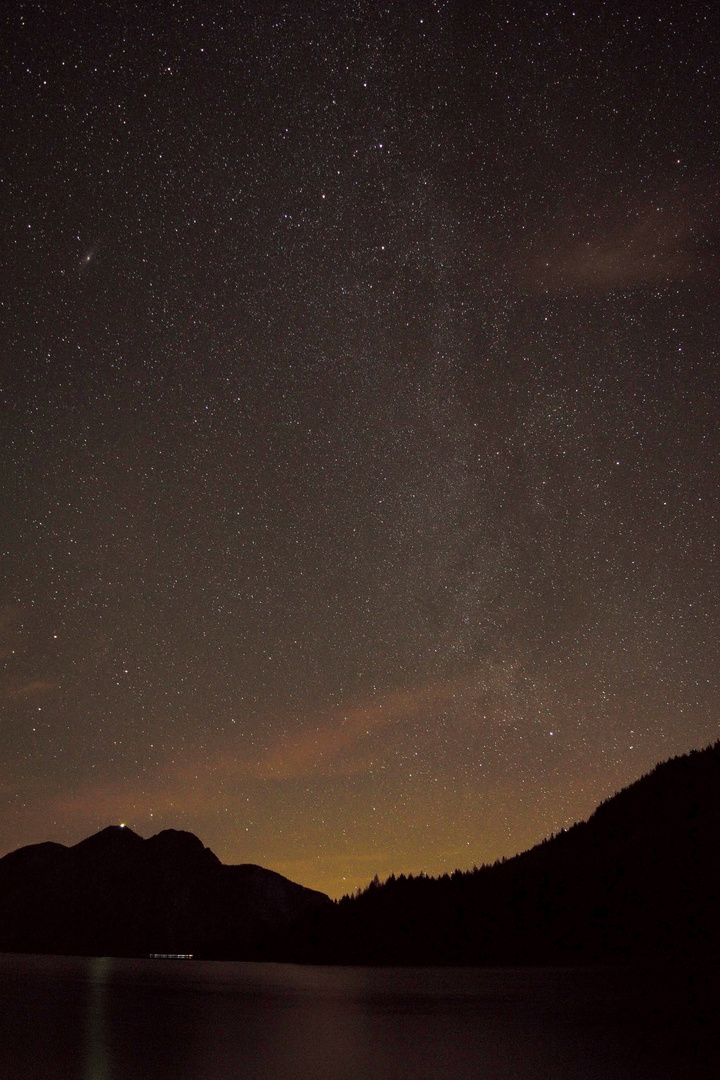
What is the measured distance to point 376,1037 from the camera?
1222 inches

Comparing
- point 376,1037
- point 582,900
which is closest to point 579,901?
point 582,900

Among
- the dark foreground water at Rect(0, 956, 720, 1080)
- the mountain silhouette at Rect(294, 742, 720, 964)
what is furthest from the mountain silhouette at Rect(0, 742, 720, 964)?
the dark foreground water at Rect(0, 956, 720, 1080)

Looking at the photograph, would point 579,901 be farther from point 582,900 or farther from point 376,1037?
point 376,1037

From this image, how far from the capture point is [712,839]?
142500 mm

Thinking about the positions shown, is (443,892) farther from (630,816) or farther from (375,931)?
(630,816)

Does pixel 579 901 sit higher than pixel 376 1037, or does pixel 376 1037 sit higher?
pixel 579 901

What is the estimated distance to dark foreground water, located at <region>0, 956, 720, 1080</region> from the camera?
74.2 ft

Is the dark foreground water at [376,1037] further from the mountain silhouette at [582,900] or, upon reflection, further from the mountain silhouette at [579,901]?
the mountain silhouette at [582,900]

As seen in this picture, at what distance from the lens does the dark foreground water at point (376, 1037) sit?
74.2 feet

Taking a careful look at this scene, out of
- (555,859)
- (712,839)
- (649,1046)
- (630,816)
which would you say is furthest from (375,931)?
(649,1046)

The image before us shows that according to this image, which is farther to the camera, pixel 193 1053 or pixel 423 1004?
pixel 423 1004

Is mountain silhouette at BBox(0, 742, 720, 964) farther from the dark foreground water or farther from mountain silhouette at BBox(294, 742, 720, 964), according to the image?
the dark foreground water

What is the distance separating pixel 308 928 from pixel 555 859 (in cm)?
5139

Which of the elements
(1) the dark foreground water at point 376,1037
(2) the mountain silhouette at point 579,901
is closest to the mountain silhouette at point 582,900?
(2) the mountain silhouette at point 579,901
